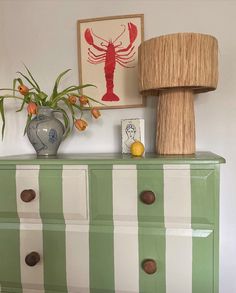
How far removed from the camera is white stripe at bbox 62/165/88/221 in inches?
41.4

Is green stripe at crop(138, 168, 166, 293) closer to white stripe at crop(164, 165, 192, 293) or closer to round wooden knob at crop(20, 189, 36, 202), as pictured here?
white stripe at crop(164, 165, 192, 293)

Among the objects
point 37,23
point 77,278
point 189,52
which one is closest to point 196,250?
point 77,278

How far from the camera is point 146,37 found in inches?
55.6

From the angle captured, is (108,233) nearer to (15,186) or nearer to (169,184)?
(169,184)

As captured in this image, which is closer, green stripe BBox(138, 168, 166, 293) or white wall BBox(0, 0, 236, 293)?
green stripe BBox(138, 168, 166, 293)

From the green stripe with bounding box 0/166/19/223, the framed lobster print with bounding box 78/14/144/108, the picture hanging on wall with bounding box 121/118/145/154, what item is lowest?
the green stripe with bounding box 0/166/19/223

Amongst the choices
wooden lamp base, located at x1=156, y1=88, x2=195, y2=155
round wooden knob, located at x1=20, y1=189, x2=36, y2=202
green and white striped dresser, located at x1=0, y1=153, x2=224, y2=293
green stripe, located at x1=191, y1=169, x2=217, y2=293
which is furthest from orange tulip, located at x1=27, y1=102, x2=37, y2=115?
green stripe, located at x1=191, y1=169, x2=217, y2=293

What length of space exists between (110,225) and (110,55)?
89cm

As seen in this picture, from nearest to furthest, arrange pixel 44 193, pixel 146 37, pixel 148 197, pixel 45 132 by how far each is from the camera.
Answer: pixel 148 197 < pixel 44 193 < pixel 45 132 < pixel 146 37

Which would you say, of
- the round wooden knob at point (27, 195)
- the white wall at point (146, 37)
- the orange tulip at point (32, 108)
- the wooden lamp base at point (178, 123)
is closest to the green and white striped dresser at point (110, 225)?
the round wooden knob at point (27, 195)

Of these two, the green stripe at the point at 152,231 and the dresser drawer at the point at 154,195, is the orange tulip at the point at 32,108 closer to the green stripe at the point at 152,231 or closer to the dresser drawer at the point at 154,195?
the dresser drawer at the point at 154,195

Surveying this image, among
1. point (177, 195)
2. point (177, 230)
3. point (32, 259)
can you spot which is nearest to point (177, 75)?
point (177, 195)

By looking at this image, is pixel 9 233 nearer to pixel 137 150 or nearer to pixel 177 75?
pixel 137 150

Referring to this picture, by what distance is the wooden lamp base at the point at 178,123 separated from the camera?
1133 millimetres
